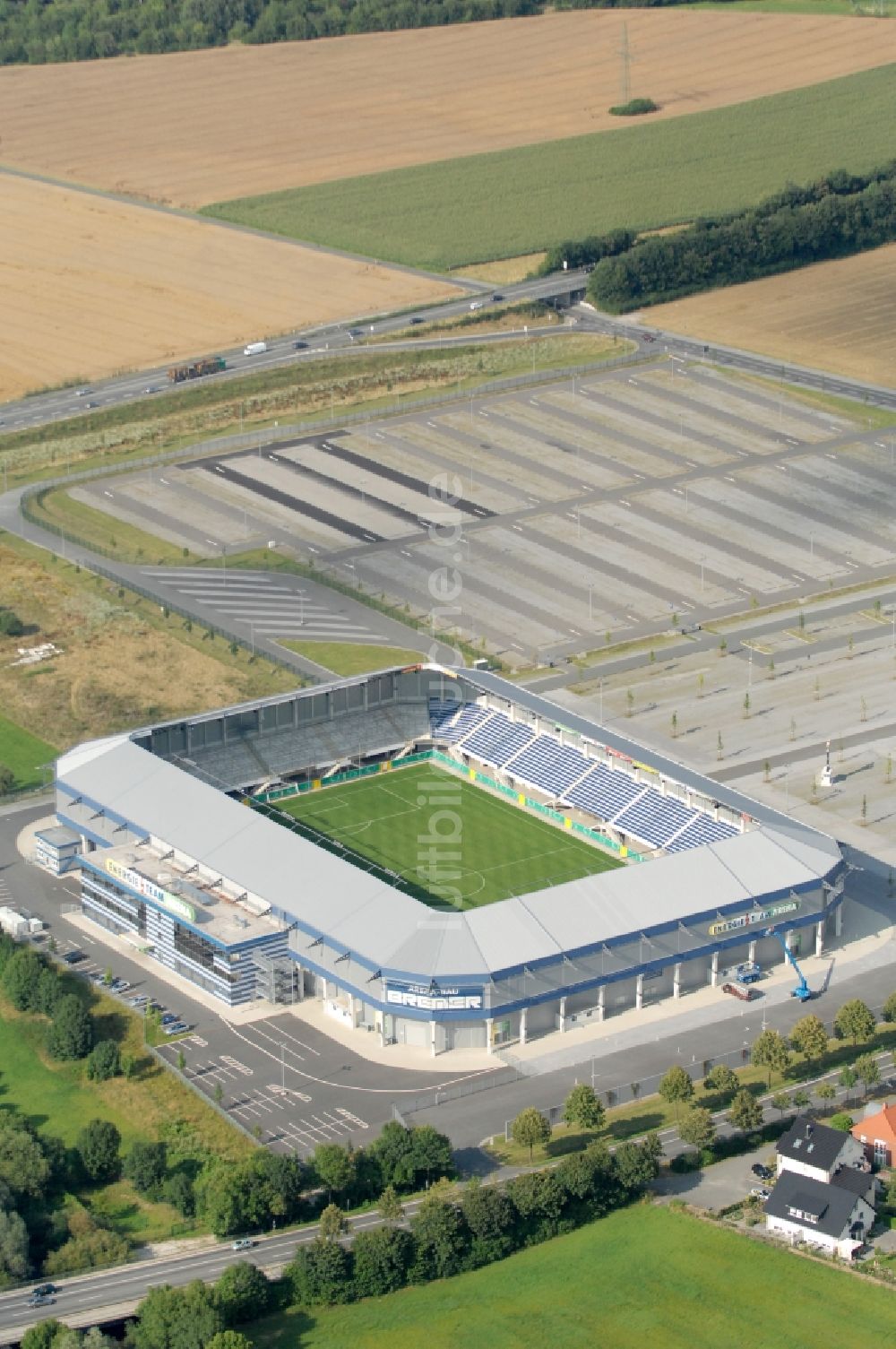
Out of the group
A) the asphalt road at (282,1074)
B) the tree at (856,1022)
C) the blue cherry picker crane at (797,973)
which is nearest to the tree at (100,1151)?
the asphalt road at (282,1074)

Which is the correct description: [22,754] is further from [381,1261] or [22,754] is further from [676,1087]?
[381,1261]

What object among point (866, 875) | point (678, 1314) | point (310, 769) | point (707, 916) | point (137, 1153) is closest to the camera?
point (678, 1314)

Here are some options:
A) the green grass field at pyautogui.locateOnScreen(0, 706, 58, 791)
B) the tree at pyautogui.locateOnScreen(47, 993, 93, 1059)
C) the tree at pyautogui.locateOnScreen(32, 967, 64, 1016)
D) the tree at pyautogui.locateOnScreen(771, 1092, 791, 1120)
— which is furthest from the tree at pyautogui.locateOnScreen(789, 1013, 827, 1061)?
the green grass field at pyautogui.locateOnScreen(0, 706, 58, 791)

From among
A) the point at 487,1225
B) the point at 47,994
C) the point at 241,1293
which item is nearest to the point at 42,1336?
the point at 241,1293

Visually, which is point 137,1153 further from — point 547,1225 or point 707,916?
point 707,916

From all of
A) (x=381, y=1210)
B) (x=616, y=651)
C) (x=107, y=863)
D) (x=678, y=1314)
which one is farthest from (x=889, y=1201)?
(x=616, y=651)

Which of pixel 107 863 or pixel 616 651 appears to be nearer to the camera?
pixel 107 863
